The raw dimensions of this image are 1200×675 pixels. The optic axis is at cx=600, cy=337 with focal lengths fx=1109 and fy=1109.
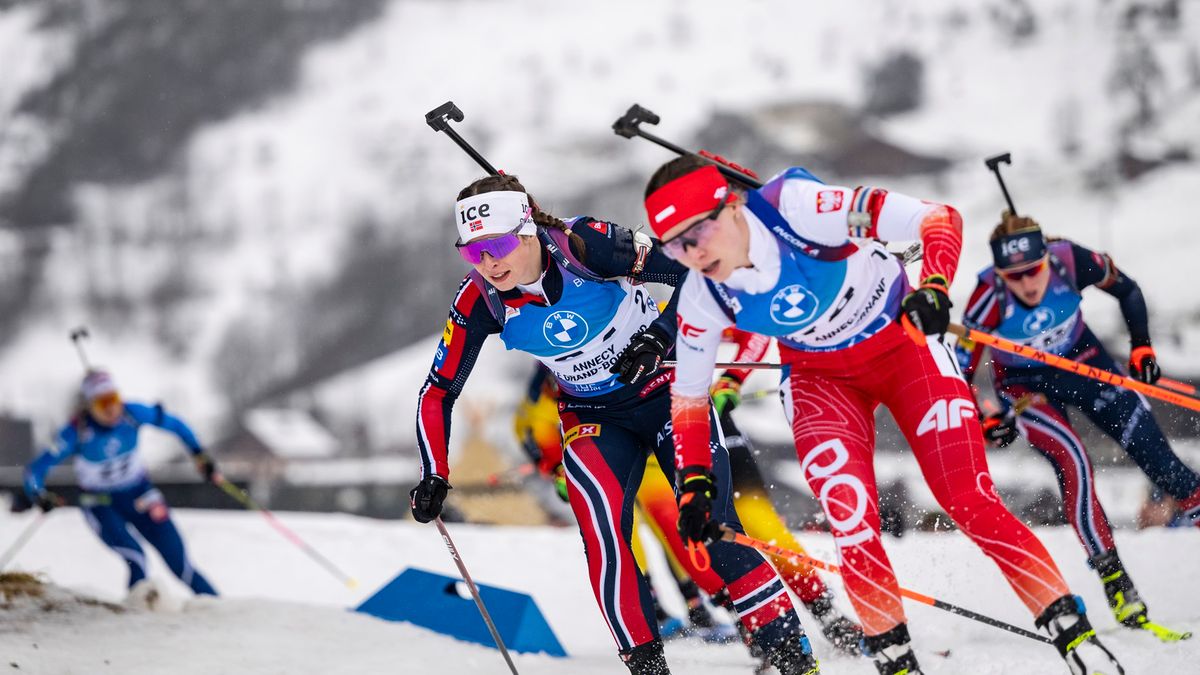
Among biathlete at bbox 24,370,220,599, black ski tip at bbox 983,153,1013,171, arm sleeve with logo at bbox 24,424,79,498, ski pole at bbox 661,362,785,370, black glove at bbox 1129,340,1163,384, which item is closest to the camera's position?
ski pole at bbox 661,362,785,370

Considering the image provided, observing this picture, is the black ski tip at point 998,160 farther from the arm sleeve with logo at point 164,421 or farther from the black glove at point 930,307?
the arm sleeve with logo at point 164,421

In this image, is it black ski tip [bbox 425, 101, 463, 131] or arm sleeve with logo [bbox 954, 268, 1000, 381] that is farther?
arm sleeve with logo [bbox 954, 268, 1000, 381]

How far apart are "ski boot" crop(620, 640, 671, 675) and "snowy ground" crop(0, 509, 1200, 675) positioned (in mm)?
912

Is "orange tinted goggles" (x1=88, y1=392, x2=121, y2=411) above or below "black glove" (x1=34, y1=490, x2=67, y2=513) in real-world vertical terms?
above

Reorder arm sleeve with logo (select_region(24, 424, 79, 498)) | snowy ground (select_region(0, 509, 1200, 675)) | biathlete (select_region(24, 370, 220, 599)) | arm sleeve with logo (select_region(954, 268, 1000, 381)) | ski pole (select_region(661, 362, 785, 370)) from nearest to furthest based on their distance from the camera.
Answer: ski pole (select_region(661, 362, 785, 370)) → snowy ground (select_region(0, 509, 1200, 675)) → arm sleeve with logo (select_region(954, 268, 1000, 381)) → biathlete (select_region(24, 370, 220, 599)) → arm sleeve with logo (select_region(24, 424, 79, 498))

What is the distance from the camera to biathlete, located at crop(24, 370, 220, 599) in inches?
328

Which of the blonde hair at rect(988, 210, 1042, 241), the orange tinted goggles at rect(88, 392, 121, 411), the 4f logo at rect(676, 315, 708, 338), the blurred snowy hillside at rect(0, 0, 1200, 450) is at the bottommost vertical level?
Answer: the 4f logo at rect(676, 315, 708, 338)

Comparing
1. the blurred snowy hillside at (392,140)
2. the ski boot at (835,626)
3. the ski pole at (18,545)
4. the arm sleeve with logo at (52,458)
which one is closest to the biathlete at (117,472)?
the arm sleeve with logo at (52,458)

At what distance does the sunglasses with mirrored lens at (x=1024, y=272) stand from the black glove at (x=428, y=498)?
2982 millimetres

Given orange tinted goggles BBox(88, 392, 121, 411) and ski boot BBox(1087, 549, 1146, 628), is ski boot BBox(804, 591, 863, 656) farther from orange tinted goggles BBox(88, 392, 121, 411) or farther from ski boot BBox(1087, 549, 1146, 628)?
orange tinted goggles BBox(88, 392, 121, 411)

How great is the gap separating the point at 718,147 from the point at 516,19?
8920 millimetres

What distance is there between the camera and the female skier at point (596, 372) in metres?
3.79

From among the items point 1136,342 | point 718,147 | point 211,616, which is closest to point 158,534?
point 211,616

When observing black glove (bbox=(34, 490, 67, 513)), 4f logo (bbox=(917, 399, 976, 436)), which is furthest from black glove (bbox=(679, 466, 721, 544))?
black glove (bbox=(34, 490, 67, 513))
